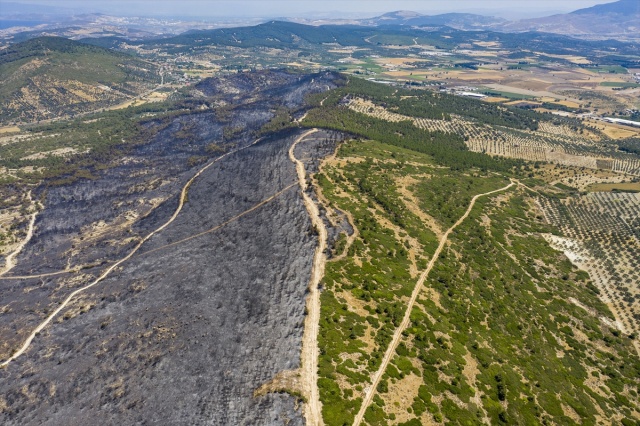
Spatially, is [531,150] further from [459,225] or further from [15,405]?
[15,405]

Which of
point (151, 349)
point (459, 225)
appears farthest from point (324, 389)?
point (459, 225)

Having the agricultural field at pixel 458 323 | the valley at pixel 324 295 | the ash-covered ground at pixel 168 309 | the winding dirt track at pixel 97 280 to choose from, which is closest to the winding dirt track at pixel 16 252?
the valley at pixel 324 295

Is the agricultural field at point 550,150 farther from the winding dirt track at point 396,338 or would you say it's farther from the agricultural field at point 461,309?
the winding dirt track at point 396,338

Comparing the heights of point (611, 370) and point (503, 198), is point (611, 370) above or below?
below

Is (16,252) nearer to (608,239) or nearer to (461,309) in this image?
(461,309)

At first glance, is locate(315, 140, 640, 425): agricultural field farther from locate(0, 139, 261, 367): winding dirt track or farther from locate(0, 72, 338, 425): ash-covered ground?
locate(0, 139, 261, 367): winding dirt track
